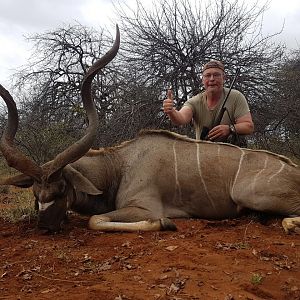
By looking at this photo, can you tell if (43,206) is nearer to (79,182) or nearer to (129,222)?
(79,182)

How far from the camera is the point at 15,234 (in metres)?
3.53

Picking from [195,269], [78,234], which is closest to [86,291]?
[195,269]

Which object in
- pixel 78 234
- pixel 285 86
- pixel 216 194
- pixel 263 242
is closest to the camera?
pixel 263 242

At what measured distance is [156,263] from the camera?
2582 millimetres

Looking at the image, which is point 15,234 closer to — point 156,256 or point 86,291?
point 156,256

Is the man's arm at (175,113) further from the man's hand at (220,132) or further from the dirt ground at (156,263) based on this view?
the dirt ground at (156,263)

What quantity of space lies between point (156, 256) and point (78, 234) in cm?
92

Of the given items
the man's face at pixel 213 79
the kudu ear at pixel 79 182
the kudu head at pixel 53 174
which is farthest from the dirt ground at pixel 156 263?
the man's face at pixel 213 79

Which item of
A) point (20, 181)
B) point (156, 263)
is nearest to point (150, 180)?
point (20, 181)

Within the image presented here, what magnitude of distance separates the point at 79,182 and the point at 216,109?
1486 millimetres

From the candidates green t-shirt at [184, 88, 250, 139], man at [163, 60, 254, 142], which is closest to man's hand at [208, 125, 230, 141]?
man at [163, 60, 254, 142]

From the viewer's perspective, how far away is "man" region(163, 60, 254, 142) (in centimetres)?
433

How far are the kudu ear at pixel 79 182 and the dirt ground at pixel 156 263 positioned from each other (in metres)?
0.30

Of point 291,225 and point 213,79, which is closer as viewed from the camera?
point 291,225
